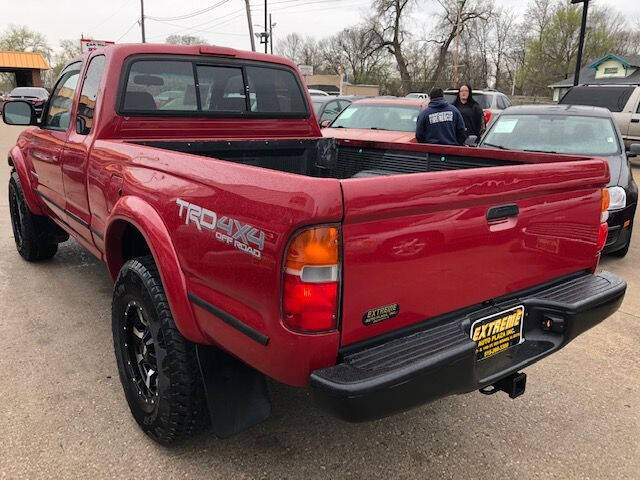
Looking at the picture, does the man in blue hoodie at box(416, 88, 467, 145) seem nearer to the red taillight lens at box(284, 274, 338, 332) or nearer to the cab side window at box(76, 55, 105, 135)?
the cab side window at box(76, 55, 105, 135)

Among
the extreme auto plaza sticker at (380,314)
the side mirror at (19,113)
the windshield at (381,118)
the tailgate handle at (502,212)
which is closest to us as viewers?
the extreme auto plaza sticker at (380,314)

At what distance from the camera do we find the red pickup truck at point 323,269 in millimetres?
1687

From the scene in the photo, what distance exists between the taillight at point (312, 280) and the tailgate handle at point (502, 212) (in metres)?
0.72

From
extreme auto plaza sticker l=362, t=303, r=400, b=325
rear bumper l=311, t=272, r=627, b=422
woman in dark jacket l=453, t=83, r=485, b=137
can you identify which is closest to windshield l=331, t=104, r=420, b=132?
woman in dark jacket l=453, t=83, r=485, b=137

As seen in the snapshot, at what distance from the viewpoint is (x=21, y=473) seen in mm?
2293

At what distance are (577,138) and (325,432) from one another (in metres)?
5.17

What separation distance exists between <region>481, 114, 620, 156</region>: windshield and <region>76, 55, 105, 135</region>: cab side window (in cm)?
462

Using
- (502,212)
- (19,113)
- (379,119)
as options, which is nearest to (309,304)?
(502,212)

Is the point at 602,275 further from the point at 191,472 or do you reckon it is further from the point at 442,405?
the point at 191,472

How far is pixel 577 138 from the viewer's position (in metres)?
6.24

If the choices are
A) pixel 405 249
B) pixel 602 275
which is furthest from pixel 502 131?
pixel 405 249

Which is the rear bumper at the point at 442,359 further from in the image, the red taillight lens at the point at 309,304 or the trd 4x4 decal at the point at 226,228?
the trd 4x4 decal at the point at 226,228

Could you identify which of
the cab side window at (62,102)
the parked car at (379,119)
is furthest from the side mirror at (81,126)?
the parked car at (379,119)

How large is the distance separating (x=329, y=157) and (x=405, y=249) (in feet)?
7.11
